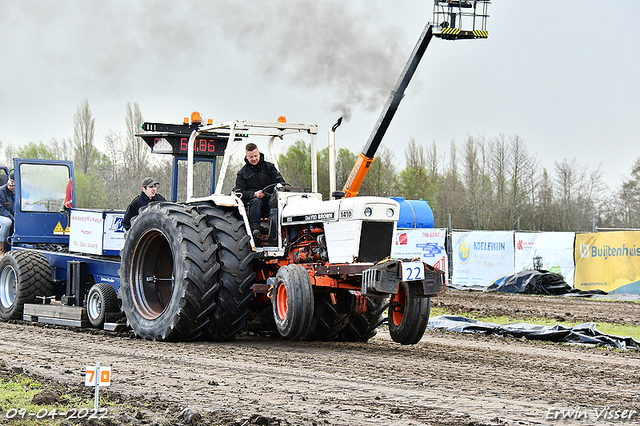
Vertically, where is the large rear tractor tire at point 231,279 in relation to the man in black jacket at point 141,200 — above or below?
below

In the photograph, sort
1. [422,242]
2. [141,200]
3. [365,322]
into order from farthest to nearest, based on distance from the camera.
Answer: [422,242]
[141,200]
[365,322]

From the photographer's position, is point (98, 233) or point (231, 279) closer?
point (231, 279)

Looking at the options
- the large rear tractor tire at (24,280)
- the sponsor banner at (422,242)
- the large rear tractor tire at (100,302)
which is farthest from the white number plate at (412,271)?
the sponsor banner at (422,242)

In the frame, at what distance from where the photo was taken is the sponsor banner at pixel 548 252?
20.9 meters

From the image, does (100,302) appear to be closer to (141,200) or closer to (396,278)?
(141,200)

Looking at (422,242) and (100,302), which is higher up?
(422,242)

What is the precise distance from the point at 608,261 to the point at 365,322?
12.3m

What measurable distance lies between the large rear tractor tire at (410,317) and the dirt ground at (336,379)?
0.20 meters

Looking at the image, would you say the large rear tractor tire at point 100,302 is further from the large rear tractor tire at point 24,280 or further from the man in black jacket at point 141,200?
the large rear tractor tire at point 24,280

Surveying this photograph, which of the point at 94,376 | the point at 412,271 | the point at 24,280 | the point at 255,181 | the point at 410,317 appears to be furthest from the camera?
the point at 24,280

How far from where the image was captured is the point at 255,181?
9.59 metres

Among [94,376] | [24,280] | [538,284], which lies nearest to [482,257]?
[538,284]

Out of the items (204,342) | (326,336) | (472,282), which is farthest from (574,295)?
(204,342)

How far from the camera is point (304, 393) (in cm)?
569
